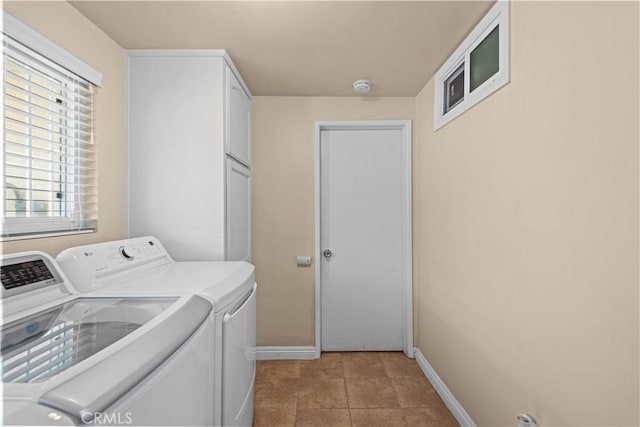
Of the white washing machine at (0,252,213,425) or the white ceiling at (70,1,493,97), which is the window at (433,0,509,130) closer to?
the white ceiling at (70,1,493,97)

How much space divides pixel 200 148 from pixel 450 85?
1.78 m

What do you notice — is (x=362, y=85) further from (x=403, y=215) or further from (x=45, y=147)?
(x=45, y=147)

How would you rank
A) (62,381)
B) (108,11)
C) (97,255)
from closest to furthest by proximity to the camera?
(62,381), (97,255), (108,11)

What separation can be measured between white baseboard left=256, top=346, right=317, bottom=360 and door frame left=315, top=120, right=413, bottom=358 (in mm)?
73

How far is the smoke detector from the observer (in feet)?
7.93

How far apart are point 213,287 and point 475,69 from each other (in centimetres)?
184

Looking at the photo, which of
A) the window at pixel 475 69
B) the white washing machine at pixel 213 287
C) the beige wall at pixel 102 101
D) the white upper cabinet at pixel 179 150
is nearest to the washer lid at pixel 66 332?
the white washing machine at pixel 213 287

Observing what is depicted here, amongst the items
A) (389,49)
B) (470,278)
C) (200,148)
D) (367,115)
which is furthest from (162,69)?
(470,278)

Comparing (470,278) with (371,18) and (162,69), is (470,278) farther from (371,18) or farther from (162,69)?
(162,69)

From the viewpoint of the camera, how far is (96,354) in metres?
0.70

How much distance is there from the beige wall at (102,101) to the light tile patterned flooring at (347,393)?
1.53m

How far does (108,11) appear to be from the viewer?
5.16ft

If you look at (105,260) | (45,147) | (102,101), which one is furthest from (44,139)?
(105,260)

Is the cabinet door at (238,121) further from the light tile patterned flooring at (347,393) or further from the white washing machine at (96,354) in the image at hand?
the light tile patterned flooring at (347,393)
